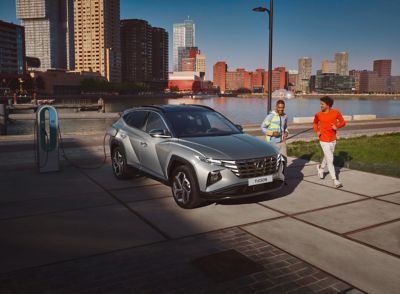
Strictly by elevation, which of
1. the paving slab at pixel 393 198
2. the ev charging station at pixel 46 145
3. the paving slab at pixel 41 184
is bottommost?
the paving slab at pixel 41 184

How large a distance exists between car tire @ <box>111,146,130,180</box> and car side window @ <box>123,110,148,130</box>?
0.60m

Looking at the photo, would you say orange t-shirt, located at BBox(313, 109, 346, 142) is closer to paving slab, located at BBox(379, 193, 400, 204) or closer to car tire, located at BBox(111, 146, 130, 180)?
paving slab, located at BBox(379, 193, 400, 204)

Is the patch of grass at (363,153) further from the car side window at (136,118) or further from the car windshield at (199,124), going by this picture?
the car side window at (136,118)

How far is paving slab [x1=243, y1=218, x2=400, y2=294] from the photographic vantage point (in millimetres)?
3865

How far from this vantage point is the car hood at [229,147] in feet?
19.7

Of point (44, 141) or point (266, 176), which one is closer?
point (266, 176)

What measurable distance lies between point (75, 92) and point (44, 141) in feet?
546

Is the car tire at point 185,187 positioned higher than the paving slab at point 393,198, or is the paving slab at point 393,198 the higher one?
the car tire at point 185,187

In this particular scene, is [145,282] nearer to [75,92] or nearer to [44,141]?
[44,141]

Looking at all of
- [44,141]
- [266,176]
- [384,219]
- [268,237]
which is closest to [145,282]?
[268,237]

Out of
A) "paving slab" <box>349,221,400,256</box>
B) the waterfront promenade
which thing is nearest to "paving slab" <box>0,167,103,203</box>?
the waterfront promenade

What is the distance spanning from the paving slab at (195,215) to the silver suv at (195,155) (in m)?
0.24

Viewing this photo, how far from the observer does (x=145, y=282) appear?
12.3ft

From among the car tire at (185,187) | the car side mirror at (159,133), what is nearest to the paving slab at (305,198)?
the car tire at (185,187)
